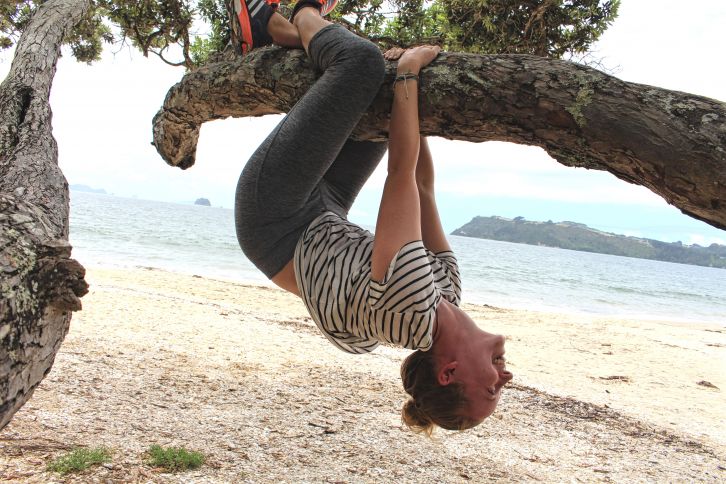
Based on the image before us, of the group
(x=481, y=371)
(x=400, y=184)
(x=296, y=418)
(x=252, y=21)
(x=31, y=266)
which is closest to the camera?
(x=31, y=266)

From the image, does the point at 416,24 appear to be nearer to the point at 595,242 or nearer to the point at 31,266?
the point at 31,266

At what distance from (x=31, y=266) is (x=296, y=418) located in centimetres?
370

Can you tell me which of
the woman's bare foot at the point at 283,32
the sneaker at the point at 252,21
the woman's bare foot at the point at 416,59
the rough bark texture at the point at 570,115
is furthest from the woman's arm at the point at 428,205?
the sneaker at the point at 252,21

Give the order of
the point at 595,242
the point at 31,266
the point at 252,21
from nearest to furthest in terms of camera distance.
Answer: the point at 31,266
the point at 252,21
the point at 595,242

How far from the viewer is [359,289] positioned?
7.41 feet

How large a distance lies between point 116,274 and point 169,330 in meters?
10.1

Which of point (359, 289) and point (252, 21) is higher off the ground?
point (252, 21)

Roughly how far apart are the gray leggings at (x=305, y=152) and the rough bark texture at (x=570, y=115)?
0.20 meters

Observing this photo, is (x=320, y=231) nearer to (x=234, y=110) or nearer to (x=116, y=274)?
(x=234, y=110)

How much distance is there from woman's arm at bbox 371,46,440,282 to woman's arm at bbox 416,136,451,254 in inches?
23.0

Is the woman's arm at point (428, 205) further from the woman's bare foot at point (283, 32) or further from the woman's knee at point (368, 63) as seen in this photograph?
the woman's bare foot at point (283, 32)

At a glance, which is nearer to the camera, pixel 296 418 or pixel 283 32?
pixel 283 32

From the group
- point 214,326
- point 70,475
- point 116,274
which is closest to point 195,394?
point 70,475

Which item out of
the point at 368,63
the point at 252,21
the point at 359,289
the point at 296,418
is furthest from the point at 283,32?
the point at 296,418
